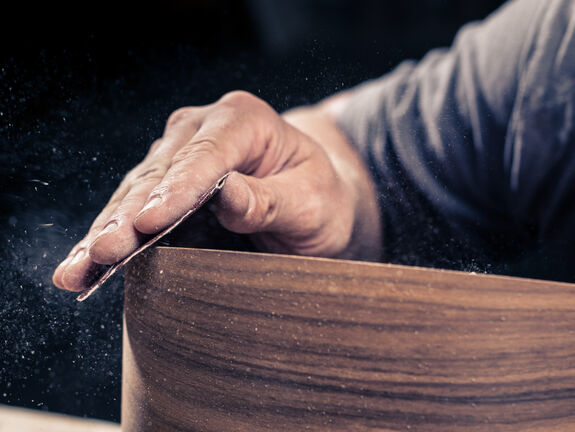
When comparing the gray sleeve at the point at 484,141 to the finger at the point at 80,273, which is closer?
the finger at the point at 80,273

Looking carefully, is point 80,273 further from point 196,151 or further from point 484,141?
point 484,141

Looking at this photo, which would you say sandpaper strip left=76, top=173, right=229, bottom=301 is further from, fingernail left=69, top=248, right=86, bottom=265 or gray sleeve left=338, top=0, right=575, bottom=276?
gray sleeve left=338, top=0, right=575, bottom=276

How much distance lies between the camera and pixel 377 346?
122 mm

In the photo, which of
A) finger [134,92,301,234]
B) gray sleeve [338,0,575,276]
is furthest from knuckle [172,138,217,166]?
gray sleeve [338,0,575,276]

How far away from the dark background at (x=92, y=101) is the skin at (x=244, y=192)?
0.07 ft

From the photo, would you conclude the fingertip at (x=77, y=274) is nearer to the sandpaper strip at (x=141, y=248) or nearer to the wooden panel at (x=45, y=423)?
the sandpaper strip at (x=141, y=248)

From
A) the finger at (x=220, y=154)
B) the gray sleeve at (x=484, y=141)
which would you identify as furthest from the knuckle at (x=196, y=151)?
the gray sleeve at (x=484, y=141)

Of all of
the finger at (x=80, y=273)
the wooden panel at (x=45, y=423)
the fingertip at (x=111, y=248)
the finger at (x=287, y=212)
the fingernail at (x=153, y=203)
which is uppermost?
the fingernail at (x=153, y=203)

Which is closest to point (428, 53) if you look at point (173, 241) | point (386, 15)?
point (386, 15)

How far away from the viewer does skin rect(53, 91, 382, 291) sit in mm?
169

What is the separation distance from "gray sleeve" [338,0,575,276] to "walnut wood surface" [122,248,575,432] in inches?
7.8

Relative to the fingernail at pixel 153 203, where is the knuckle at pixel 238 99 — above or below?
below

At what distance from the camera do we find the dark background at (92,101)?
0.20 meters

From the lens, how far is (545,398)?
130mm
